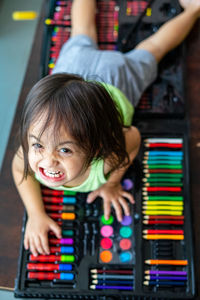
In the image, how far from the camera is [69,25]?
1049mm

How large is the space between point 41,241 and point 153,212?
0.25 meters

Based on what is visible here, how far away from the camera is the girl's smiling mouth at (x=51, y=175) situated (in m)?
0.64

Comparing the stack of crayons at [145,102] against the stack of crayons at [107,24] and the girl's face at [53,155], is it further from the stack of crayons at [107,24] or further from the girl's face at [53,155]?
the girl's face at [53,155]

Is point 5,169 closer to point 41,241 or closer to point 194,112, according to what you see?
point 41,241

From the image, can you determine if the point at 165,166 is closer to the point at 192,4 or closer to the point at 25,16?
the point at 192,4

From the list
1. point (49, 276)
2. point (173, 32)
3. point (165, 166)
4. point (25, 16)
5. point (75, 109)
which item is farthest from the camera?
point (25, 16)

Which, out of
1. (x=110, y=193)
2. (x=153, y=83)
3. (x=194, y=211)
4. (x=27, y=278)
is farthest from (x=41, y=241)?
(x=153, y=83)

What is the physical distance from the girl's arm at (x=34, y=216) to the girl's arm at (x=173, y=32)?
0.46m

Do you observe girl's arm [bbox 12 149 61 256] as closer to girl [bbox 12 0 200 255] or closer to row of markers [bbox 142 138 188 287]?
girl [bbox 12 0 200 255]

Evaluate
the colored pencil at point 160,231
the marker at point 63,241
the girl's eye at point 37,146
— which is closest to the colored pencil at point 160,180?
the colored pencil at point 160,231

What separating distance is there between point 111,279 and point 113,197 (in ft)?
0.56

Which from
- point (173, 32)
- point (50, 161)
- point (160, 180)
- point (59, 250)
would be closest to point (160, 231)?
point (160, 180)

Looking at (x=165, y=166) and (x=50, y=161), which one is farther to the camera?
(x=165, y=166)

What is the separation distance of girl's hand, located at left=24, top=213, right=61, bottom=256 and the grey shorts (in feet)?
1.14
